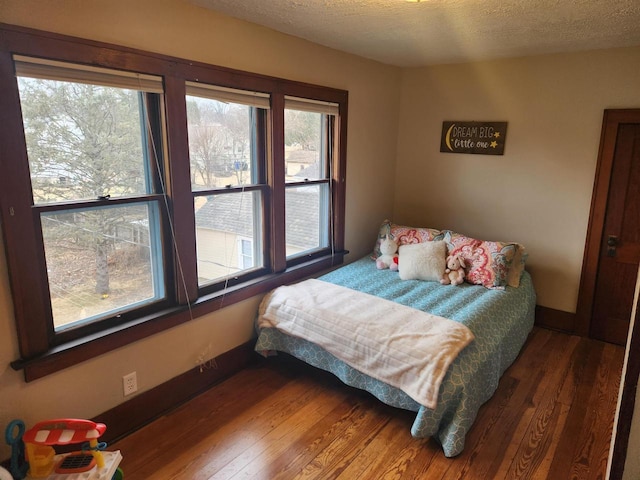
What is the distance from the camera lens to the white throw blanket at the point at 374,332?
220cm

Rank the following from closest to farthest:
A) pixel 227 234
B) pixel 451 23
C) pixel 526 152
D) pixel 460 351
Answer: pixel 460 351 → pixel 451 23 → pixel 227 234 → pixel 526 152

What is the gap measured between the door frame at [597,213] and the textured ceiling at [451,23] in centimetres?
51

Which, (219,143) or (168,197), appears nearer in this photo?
(168,197)

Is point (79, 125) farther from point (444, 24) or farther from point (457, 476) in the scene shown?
point (457, 476)

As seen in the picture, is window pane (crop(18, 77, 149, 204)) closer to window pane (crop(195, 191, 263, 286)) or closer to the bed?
window pane (crop(195, 191, 263, 286))

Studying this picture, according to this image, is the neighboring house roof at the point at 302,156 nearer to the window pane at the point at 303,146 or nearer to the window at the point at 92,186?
the window pane at the point at 303,146

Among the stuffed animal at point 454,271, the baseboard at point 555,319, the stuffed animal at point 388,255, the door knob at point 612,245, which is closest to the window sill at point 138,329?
the stuffed animal at point 388,255

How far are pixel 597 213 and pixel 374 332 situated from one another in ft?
7.08

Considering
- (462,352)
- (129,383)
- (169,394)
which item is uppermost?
(462,352)

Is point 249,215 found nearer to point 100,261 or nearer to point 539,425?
point 100,261

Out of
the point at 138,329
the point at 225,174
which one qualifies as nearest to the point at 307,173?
the point at 225,174

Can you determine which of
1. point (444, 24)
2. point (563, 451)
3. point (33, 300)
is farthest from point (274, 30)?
point (563, 451)

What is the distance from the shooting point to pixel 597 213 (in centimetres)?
328

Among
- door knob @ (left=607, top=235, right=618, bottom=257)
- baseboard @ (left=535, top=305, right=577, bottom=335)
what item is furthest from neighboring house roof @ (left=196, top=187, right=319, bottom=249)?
door knob @ (left=607, top=235, right=618, bottom=257)
